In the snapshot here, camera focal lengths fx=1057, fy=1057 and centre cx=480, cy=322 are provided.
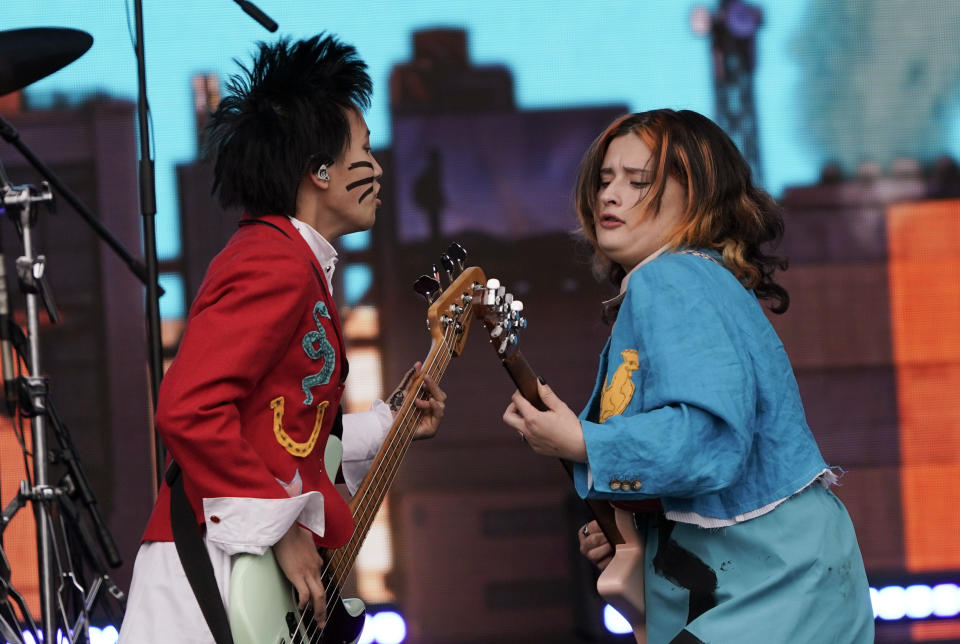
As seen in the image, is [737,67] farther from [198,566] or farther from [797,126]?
[198,566]

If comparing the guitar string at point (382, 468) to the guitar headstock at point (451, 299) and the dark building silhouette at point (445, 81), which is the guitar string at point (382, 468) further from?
the dark building silhouette at point (445, 81)

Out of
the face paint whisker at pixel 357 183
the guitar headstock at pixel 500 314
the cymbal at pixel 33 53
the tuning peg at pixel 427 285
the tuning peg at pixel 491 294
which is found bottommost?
the guitar headstock at pixel 500 314

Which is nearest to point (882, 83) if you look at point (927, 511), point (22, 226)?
point (927, 511)

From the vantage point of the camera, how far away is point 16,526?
10.8 ft

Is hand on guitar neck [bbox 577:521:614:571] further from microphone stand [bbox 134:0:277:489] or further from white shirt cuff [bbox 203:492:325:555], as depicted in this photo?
microphone stand [bbox 134:0:277:489]

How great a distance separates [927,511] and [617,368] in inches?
78.9

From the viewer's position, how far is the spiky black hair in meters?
1.76

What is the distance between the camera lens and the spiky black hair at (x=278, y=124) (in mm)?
1761

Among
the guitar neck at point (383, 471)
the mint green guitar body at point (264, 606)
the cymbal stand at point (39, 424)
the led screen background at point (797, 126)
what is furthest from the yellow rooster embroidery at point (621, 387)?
the led screen background at point (797, 126)

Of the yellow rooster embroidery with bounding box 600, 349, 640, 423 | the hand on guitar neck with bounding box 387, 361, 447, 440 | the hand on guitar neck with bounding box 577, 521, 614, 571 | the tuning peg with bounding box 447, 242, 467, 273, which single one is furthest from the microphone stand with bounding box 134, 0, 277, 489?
the yellow rooster embroidery with bounding box 600, 349, 640, 423

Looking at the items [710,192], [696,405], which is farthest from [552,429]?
[710,192]

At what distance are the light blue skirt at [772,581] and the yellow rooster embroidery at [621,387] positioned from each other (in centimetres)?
21

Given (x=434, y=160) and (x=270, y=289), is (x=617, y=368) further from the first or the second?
(x=434, y=160)

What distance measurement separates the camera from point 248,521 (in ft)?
4.97
